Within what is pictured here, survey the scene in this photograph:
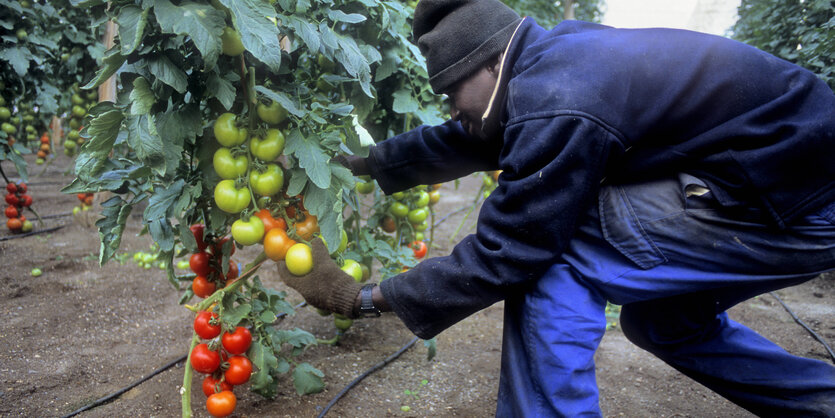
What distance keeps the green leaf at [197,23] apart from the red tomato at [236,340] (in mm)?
826

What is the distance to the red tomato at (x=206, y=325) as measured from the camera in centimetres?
157

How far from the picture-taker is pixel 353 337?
2576 millimetres

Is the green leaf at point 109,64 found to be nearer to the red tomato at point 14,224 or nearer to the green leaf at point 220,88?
the green leaf at point 220,88

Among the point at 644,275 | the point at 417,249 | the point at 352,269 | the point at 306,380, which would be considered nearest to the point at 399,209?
the point at 417,249

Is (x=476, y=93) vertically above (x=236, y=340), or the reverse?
(x=476, y=93)

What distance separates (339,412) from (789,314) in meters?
2.55

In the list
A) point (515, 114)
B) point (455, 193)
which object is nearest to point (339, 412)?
point (515, 114)

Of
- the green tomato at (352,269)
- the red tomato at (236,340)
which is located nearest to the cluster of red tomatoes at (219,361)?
the red tomato at (236,340)

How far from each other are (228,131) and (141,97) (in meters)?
0.24

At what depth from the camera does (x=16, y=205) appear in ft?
12.9

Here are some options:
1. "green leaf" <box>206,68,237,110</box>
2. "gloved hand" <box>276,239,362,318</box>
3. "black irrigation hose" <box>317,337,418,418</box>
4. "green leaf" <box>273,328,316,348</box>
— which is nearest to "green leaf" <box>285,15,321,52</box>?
"green leaf" <box>206,68,237,110</box>

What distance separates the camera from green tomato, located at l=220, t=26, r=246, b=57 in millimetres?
1306

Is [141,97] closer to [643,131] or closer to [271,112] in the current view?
[271,112]

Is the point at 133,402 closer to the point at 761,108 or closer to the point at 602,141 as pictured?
the point at 602,141
